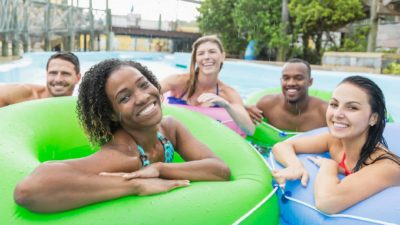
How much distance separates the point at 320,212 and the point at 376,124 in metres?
0.50

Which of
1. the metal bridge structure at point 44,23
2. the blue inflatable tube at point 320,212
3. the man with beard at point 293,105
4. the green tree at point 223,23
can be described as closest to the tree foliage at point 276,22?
the green tree at point 223,23

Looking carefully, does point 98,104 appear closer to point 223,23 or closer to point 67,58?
point 67,58

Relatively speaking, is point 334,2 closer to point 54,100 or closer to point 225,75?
point 225,75

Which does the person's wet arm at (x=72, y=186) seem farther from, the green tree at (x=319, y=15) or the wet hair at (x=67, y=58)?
the green tree at (x=319, y=15)

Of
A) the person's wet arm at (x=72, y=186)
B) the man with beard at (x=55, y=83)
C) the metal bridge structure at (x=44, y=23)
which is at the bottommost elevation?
the person's wet arm at (x=72, y=186)

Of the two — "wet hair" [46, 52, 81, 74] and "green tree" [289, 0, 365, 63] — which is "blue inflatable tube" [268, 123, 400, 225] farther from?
"green tree" [289, 0, 365, 63]

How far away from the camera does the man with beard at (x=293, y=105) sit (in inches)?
135

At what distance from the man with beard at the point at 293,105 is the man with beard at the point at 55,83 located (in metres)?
1.43

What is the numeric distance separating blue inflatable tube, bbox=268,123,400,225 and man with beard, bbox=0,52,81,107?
1675 mm

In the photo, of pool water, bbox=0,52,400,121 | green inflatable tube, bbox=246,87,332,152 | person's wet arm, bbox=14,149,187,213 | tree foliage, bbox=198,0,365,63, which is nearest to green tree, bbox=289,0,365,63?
tree foliage, bbox=198,0,365,63

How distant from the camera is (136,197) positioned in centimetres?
164

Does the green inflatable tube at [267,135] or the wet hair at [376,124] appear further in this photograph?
the green inflatable tube at [267,135]

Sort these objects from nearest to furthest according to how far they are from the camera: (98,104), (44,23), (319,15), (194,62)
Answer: (98,104) → (194,62) → (319,15) → (44,23)

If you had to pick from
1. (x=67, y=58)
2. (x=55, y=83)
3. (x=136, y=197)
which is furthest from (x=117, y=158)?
(x=67, y=58)
